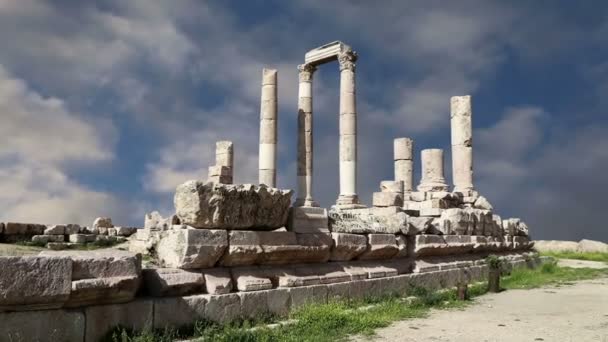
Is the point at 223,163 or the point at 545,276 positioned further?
the point at 223,163

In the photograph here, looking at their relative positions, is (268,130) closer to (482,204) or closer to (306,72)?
(306,72)

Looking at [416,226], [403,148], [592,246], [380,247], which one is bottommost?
[592,246]

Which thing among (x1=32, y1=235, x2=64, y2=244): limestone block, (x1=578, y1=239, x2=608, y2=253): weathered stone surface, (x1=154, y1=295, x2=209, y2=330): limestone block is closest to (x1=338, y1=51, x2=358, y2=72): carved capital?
(x1=32, y1=235, x2=64, y2=244): limestone block

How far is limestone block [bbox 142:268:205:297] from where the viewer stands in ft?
20.0

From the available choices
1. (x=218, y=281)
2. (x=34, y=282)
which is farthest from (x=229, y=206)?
(x=34, y=282)

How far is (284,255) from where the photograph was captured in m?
7.64

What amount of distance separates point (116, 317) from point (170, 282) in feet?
2.55

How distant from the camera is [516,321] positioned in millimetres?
7863

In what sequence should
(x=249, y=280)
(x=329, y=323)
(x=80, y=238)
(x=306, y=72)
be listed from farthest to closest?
(x=306, y=72) → (x=80, y=238) → (x=249, y=280) → (x=329, y=323)

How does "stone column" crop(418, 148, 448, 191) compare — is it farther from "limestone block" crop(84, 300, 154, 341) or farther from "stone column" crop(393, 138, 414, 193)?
"limestone block" crop(84, 300, 154, 341)

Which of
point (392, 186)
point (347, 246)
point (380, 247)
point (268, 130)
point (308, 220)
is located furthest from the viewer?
point (268, 130)

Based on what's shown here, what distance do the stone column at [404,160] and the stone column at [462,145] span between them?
7.63 ft

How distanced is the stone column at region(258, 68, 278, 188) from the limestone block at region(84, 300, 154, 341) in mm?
16922

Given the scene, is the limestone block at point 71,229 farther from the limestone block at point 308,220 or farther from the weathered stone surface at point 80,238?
the limestone block at point 308,220
